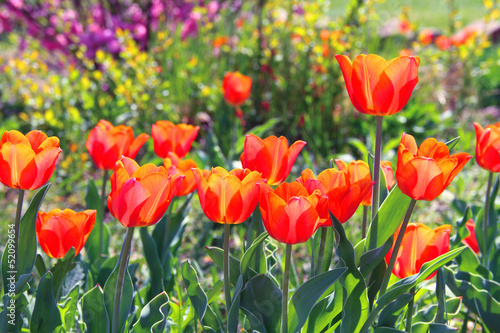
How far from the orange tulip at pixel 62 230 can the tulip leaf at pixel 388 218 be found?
2.12 feet

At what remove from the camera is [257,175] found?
3.01ft

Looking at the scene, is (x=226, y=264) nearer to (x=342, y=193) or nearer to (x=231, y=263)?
(x=231, y=263)

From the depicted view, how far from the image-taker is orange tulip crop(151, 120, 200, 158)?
1.47 m

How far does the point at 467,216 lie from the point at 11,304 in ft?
4.16

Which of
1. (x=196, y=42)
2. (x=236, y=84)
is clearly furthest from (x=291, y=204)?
(x=196, y=42)

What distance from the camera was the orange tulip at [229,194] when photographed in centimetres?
90

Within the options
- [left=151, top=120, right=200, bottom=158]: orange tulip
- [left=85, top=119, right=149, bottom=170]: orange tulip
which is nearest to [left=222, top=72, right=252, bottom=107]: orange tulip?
[left=151, top=120, right=200, bottom=158]: orange tulip

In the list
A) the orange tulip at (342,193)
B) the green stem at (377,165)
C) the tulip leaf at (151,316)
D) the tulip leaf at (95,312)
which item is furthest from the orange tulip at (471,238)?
the tulip leaf at (95,312)

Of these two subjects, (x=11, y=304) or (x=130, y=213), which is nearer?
(x=130, y=213)

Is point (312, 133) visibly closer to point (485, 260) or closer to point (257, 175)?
point (485, 260)

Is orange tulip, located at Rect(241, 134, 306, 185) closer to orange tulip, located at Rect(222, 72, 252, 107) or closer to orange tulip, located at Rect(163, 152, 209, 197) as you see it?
orange tulip, located at Rect(163, 152, 209, 197)

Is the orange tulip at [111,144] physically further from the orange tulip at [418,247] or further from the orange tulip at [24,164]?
the orange tulip at [418,247]

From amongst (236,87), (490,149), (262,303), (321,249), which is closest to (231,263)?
(262,303)

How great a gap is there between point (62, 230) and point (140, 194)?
0.28 metres
